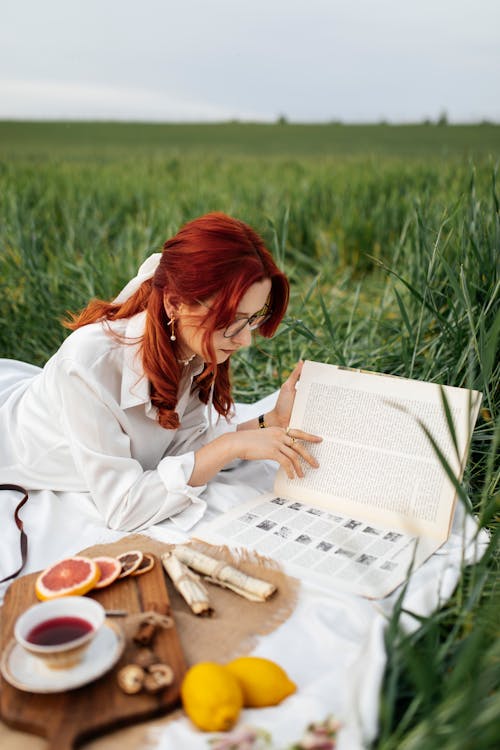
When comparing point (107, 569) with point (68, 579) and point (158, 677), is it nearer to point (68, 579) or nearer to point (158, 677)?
point (68, 579)

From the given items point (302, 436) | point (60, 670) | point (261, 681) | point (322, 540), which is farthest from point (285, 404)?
point (60, 670)

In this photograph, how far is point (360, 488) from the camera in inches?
74.1

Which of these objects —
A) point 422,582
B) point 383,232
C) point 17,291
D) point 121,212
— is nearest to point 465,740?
point 422,582

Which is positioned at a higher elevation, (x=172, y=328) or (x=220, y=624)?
(x=172, y=328)

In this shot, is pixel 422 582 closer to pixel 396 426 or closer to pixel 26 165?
pixel 396 426

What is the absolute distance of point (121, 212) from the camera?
20.7 ft

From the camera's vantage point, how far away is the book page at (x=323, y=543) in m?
1.60

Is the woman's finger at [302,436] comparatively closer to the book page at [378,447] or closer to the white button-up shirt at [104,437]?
the book page at [378,447]

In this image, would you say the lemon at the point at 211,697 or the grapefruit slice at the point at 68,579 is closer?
the lemon at the point at 211,697

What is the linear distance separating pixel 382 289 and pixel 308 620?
3.39m

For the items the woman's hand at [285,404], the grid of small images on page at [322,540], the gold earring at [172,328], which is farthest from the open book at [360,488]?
the gold earring at [172,328]

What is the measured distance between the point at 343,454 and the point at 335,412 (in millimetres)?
Answer: 120

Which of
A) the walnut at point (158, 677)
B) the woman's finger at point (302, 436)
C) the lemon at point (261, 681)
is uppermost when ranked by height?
the woman's finger at point (302, 436)

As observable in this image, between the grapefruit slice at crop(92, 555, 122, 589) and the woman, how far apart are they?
0.29 metres
